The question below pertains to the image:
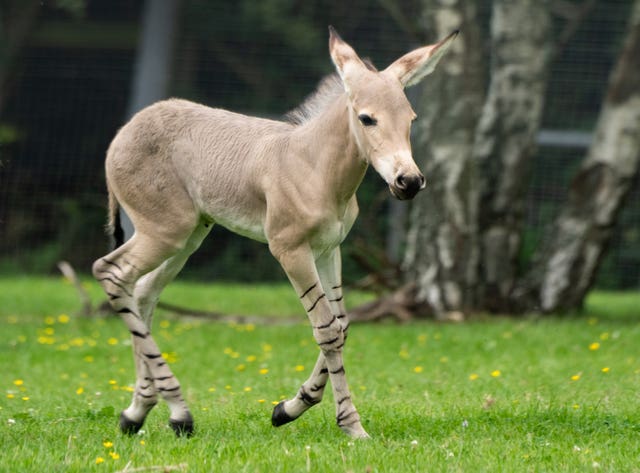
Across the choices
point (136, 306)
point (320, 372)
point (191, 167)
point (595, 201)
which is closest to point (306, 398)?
point (320, 372)

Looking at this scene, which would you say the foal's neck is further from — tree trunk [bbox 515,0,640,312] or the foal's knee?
tree trunk [bbox 515,0,640,312]

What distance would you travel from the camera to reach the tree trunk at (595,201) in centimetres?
1085

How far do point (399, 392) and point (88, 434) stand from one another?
2406mm

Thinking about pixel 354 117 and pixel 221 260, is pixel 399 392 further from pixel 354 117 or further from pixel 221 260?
pixel 221 260

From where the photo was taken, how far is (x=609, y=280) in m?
16.0

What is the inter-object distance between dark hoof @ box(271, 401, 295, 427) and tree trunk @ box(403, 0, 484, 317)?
545 centimetres

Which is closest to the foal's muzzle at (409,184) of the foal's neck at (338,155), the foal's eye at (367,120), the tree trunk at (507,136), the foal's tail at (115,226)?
the foal's eye at (367,120)

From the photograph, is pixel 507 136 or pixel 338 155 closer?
pixel 338 155

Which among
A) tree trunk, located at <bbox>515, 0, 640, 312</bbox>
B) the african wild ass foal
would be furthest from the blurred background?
the african wild ass foal

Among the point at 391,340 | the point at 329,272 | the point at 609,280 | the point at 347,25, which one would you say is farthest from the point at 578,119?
the point at 329,272

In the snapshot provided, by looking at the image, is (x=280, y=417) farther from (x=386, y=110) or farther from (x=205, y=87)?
(x=205, y=87)

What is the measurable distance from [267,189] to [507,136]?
240 inches

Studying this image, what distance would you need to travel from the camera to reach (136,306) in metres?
5.65

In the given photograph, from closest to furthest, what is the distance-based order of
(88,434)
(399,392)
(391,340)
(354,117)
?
(354,117) < (88,434) < (399,392) < (391,340)
